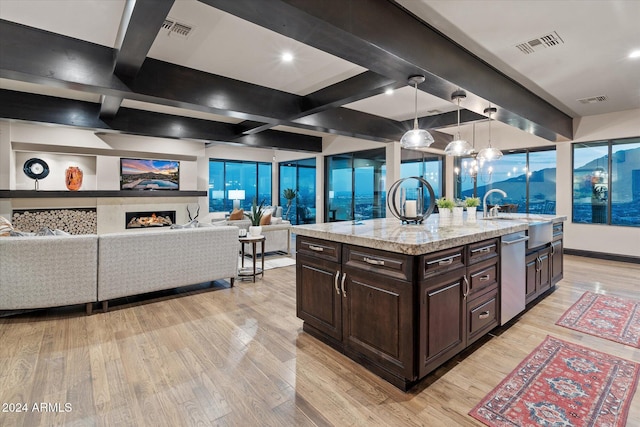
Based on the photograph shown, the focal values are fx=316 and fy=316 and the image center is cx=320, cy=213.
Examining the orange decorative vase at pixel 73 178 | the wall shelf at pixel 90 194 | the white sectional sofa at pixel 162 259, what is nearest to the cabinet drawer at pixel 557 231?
the white sectional sofa at pixel 162 259

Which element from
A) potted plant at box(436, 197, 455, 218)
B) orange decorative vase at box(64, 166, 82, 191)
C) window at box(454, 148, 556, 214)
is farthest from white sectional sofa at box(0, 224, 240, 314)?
window at box(454, 148, 556, 214)

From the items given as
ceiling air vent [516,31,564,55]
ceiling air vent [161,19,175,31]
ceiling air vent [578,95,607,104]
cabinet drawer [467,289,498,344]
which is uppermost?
ceiling air vent [578,95,607,104]

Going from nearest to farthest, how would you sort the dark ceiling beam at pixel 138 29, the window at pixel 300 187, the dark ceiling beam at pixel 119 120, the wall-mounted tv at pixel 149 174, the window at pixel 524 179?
the dark ceiling beam at pixel 138 29 → the dark ceiling beam at pixel 119 120 → the window at pixel 524 179 → the wall-mounted tv at pixel 149 174 → the window at pixel 300 187

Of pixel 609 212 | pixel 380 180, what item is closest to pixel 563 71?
pixel 609 212

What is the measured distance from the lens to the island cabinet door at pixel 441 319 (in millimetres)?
1964

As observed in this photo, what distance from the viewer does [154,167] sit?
7723 mm

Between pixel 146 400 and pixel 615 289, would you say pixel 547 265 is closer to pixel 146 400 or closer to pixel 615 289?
pixel 615 289

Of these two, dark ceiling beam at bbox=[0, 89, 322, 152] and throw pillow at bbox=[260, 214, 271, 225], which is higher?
dark ceiling beam at bbox=[0, 89, 322, 152]

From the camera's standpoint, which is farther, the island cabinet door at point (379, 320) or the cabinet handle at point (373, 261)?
the cabinet handle at point (373, 261)

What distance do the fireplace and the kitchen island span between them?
20.9 ft

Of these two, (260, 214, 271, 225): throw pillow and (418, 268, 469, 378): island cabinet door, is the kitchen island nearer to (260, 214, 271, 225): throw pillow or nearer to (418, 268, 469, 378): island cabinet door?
(418, 268, 469, 378): island cabinet door

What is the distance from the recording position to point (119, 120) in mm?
5312

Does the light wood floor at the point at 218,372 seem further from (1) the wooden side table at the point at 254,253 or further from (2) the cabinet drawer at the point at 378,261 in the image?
(1) the wooden side table at the point at 254,253

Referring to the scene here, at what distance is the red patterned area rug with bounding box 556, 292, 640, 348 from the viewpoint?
9.12 ft
